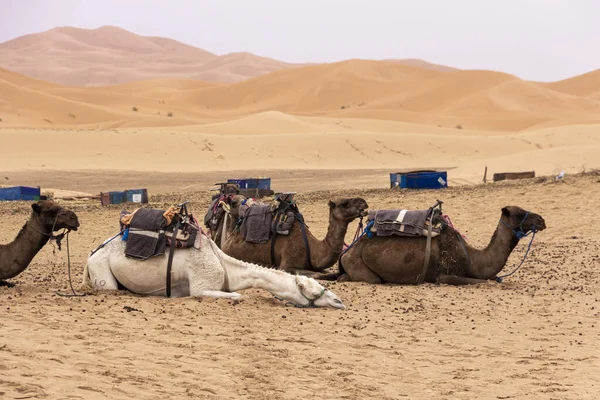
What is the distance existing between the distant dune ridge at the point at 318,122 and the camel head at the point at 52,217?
2136 centimetres

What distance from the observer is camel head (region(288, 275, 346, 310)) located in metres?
9.49

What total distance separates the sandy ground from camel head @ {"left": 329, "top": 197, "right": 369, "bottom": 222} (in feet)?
2.85

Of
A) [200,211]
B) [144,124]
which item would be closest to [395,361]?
[200,211]

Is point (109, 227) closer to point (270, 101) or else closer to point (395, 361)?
point (395, 361)

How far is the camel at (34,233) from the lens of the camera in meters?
10.1

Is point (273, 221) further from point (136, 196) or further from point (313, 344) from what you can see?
point (136, 196)

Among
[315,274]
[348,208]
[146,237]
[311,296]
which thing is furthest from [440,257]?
[146,237]

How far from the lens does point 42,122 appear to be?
75.8 metres

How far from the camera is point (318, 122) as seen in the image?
2758 inches

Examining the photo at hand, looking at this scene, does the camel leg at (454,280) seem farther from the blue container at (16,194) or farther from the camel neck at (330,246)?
the blue container at (16,194)

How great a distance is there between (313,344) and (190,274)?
90.7 inches

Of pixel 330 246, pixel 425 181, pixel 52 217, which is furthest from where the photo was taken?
pixel 425 181

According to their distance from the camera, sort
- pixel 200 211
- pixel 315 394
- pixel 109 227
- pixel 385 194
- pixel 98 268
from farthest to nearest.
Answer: pixel 385 194
pixel 200 211
pixel 109 227
pixel 98 268
pixel 315 394

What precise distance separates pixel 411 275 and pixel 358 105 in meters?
93.7
